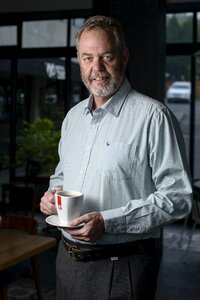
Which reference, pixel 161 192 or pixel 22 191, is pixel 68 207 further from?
pixel 22 191

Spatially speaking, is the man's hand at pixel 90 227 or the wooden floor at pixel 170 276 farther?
the wooden floor at pixel 170 276

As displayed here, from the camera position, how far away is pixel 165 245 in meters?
5.90

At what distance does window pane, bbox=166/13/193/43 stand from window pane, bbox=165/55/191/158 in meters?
0.26

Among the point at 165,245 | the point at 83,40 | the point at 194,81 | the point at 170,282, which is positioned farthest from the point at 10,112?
the point at 83,40

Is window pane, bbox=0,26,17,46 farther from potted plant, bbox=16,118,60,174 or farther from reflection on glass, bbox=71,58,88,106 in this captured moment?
potted plant, bbox=16,118,60,174

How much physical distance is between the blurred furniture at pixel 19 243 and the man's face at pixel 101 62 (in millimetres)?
1291

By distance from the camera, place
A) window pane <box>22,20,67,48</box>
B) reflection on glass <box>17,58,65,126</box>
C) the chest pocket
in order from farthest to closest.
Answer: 1. reflection on glass <box>17,58,65,126</box>
2. window pane <box>22,20,67,48</box>
3. the chest pocket

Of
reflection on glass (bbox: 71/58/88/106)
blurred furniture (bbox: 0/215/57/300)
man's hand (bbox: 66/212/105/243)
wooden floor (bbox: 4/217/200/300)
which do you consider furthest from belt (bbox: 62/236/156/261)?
reflection on glass (bbox: 71/58/88/106)

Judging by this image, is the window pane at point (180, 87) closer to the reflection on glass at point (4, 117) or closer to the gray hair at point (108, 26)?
the reflection on glass at point (4, 117)

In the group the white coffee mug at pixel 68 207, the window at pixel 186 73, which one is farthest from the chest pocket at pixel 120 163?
the window at pixel 186 73

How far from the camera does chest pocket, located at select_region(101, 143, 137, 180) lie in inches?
59.5

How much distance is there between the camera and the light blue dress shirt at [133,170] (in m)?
1.47

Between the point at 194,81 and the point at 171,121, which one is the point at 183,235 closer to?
the point at 194,81

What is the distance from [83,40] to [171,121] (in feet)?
1.22
